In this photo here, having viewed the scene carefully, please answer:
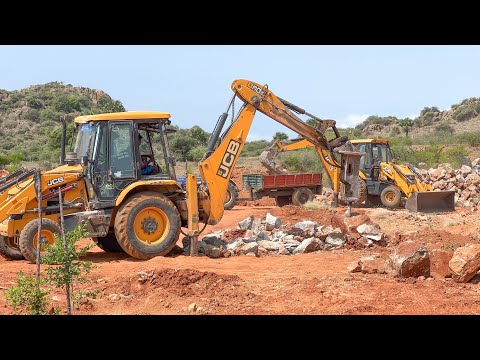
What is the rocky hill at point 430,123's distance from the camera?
206 ft

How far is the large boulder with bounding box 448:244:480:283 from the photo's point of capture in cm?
897

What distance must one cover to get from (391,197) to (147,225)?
13.3m

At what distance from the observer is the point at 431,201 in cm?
2142

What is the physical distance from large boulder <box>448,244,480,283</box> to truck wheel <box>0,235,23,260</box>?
7.88m

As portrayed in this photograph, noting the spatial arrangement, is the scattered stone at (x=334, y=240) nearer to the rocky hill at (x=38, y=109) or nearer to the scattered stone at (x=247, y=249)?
the scattered stone at (x=247, y=249)

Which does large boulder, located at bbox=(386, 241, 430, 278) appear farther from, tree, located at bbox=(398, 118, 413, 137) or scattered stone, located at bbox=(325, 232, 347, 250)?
tree, located at bbox=(398, 118, 413, 137)

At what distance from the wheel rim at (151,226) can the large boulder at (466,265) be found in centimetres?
537

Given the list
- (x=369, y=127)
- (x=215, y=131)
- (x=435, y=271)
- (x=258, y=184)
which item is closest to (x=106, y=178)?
(x=215, y=131)

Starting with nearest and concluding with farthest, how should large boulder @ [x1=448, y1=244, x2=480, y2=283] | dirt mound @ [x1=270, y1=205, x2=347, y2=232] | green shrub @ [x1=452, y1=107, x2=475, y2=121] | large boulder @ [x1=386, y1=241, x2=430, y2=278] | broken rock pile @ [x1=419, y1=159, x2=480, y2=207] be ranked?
large boulder @ [x1=448, y1=244, x2=480, y2=283], large boulder @ [x1=386, y1=241, x2=430, y2=278], dirt mound @ [x1=270, y1=205, x2=347, y2=232], broken rock pile @ [x1=419, y1=159, x2=480, y2=207], green shrub @ [x1=452, y1=107, x2=475, y2=121]

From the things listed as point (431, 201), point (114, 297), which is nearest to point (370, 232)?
point (114, 297)

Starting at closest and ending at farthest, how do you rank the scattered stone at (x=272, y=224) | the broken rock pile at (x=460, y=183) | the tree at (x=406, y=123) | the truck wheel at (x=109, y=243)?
the truck wheel at (x=109, y=243), the scattered stone at (x=272, y=224), the broken rock pile at (x=460, y=183), the tree at (x=406, y=123)

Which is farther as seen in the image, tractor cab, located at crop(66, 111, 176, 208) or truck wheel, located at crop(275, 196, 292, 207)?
truck wheel, located at crop(275, 196, 292, 207)

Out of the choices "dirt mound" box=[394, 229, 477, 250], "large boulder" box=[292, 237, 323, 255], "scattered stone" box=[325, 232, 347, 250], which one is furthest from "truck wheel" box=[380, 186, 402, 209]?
"large boulder" box=[292, 237, 323, 255]

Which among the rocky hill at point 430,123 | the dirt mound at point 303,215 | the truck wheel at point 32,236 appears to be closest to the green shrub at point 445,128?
the rocky hill at point 430,123
